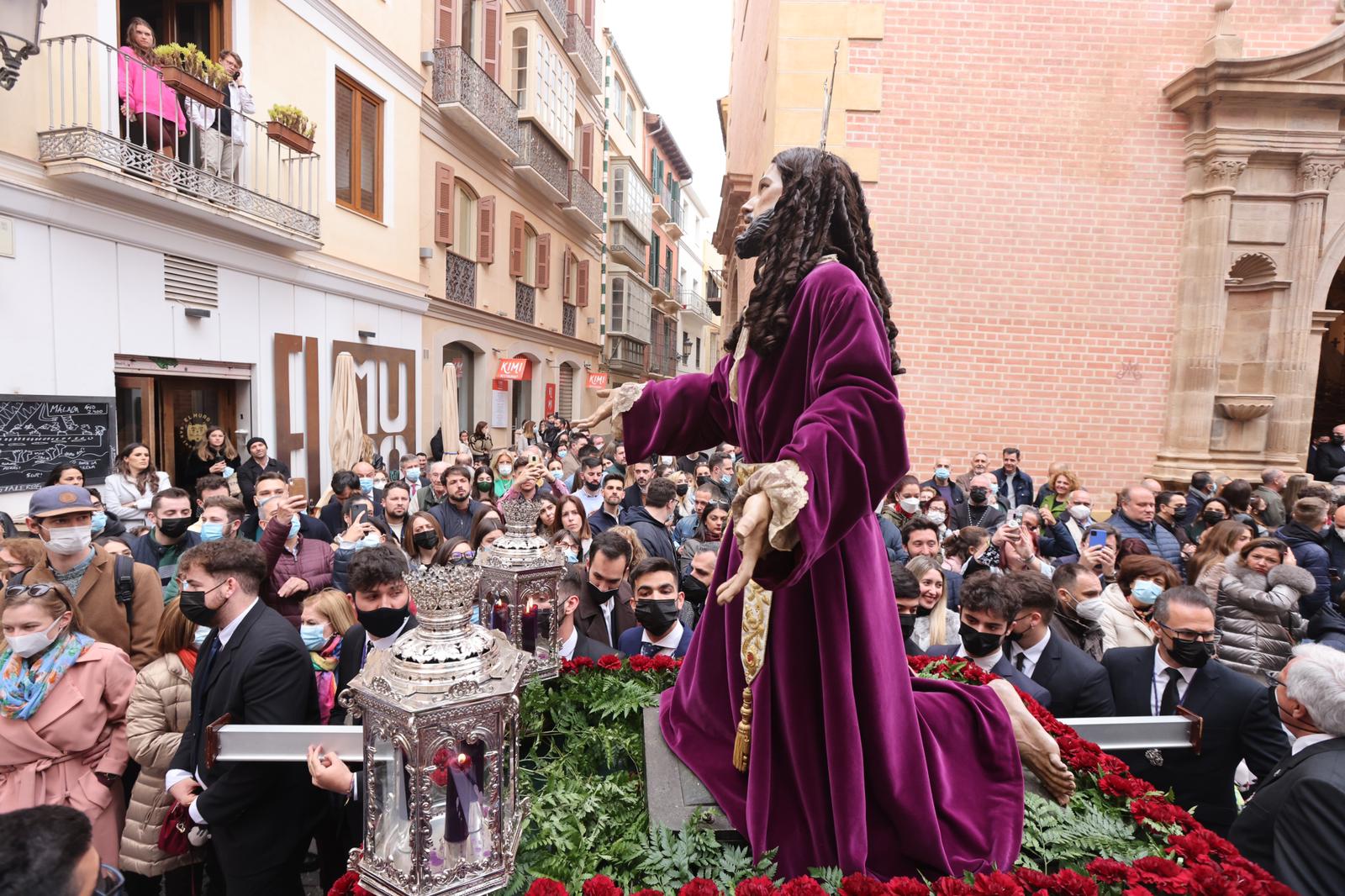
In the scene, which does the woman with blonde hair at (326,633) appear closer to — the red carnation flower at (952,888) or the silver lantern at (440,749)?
the silver lantern at (440,749)

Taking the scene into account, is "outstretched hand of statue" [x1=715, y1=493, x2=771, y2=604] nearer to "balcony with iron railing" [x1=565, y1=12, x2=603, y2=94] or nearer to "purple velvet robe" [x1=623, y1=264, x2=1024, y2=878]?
"purple velvet robe" [x1=623, y1=264, x2=1024, y2=878]

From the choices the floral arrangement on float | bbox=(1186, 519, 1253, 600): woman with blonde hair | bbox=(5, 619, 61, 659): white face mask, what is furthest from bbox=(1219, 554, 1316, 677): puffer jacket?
bbox=(5, 619, 61, 659): white face mask

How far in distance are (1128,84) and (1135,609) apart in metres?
7.21

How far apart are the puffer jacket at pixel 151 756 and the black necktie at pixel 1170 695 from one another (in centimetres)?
411

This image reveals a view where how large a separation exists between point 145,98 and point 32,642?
693cm

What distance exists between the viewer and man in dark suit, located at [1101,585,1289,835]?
9.82ft

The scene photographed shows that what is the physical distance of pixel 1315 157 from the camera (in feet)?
27.9

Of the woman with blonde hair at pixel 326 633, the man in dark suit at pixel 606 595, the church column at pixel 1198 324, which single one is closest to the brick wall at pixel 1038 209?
the church column at pixel 1198 324

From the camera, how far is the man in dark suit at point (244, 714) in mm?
2709

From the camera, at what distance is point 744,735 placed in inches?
75.7

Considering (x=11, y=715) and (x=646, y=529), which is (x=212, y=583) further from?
(x=646, y=529)

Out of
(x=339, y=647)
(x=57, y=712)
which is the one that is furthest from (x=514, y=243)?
(x=57, y=712)

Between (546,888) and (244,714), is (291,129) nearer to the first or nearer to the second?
(244,714)

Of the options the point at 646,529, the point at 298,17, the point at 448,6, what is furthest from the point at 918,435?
the point at 448,6
